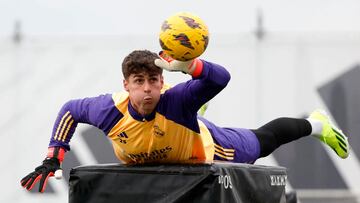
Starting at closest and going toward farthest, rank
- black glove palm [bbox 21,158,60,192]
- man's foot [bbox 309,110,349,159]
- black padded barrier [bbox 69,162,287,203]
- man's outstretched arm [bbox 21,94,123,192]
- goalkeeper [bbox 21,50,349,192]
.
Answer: black padded barrier [bbox 69,162,287,203] → goalkeeper [bbox 21,50,349,192] → black glove palm [bbox 21,158,60,192] → man's outstretched arm [bbox 21,94,123,192] → man's foot [bbox 309,110,349,159]

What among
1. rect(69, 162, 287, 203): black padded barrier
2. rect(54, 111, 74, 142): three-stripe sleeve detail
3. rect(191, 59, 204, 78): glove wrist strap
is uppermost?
rect(191, 59, 204, 78): glove wrist strap

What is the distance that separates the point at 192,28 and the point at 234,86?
12.7 feet

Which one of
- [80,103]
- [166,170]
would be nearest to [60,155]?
[80,103]

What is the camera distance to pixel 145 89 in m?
4.37

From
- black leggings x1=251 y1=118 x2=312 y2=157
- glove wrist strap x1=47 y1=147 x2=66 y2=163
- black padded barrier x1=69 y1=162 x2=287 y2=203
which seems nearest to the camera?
black padded barrier x1=69 y1=162 x2=287 y2=203

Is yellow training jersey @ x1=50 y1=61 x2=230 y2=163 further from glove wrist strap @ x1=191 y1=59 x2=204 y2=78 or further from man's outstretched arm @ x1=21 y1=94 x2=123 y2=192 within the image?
glove wrist strap @ x1=191 y1=59 x2=204 y2=78

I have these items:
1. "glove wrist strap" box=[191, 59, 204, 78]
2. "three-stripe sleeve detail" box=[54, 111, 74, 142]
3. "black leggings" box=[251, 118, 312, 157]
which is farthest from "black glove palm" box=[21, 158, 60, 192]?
"black leggings" box=[251, 118, 312, 157]

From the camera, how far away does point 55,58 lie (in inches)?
319

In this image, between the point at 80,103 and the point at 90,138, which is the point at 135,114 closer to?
the point at 80,103

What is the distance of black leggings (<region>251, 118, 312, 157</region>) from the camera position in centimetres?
538

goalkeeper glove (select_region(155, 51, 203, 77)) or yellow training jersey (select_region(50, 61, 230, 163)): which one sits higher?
goalkeeper glove (select_region(155, 51, 203, 77))

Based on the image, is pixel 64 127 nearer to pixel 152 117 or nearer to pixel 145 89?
pixel 152 117

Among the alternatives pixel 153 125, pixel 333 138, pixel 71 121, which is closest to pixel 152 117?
pixel 153 125

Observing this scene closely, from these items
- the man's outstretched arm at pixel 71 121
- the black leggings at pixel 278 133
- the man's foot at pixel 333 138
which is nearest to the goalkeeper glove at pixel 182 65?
the man's outstretched arm at pixel 71 121
